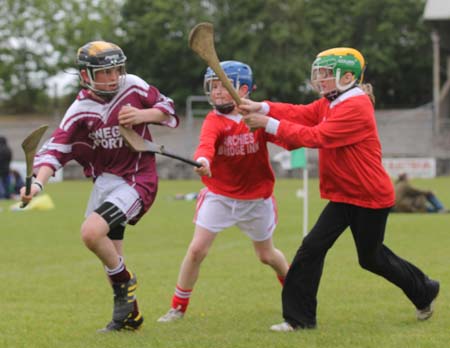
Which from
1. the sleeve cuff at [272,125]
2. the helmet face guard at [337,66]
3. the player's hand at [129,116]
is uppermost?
the helmet face guard at [337,66]

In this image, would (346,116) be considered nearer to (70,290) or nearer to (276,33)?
(70,290)

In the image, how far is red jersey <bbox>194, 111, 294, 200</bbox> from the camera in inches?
277

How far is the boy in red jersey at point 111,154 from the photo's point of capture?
621cm

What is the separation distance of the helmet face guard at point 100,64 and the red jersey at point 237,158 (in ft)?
2.99

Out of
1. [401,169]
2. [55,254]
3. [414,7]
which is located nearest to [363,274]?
[55,254]

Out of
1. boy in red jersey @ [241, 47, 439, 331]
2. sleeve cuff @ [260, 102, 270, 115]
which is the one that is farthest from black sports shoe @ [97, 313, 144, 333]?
sleeve cuff @ [260, 102, 270, 115]

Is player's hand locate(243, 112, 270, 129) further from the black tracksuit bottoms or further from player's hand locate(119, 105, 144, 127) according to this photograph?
the black tracksuit bottoms

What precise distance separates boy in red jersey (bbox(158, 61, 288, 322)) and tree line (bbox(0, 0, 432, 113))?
48.1 m

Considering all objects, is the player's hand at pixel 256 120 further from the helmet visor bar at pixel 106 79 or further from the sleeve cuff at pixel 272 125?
the helmet visor bar at pixel 106 79

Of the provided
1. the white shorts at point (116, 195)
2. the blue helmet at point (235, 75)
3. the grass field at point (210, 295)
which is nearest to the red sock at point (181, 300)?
the grass field at point (210, 295)

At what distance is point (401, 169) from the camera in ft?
106

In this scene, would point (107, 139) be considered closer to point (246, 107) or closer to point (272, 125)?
point (246, 107)

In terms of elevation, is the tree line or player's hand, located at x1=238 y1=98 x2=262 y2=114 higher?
player's hand, located at x1=238 y1=98 x2=262 y2=114

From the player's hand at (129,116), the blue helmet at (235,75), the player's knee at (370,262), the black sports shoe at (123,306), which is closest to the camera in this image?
the player's hand at (129,116)
